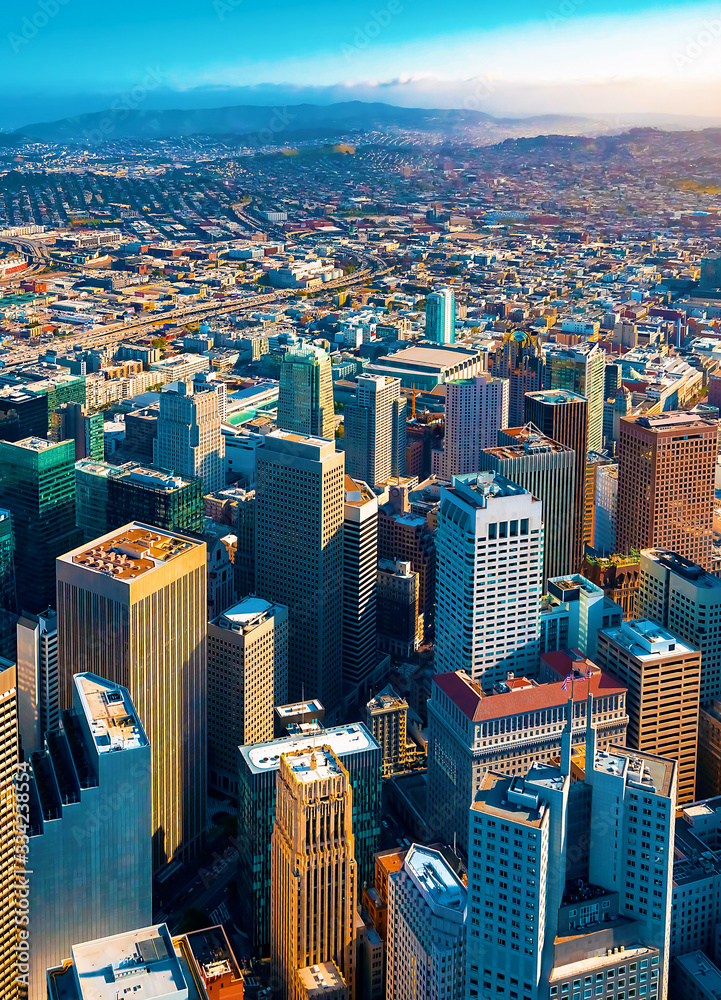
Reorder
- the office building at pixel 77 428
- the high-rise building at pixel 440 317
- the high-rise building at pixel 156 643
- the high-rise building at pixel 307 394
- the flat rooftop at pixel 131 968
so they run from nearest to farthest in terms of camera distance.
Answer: the flat rooftop at pixel 131 968, the high-rise building at pixel 156 643, the high-rise building at pixel 307 394, the office building at pixel 77 428, the high-rise building at pixel 440 317

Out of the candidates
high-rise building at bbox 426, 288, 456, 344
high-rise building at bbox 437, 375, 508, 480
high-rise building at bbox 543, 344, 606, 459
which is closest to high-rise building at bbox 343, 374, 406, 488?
high-rise building at bbox 437, 375, 508, 480

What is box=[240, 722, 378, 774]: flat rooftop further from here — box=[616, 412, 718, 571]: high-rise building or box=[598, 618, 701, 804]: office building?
box=[616, 412, 718, 571]: high-rise building

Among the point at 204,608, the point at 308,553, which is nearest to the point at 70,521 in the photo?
the point at 308,553

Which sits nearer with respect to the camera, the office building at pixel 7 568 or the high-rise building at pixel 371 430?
the office building at pixel 7 568

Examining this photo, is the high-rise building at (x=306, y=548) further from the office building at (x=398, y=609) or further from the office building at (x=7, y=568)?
the office building at (x=7, y=568)

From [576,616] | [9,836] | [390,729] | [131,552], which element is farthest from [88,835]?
[576,616]

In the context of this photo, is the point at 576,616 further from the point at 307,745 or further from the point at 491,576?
the point at 307,745

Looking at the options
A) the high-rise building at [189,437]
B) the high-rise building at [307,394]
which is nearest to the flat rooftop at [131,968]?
the high-rise building at [307,394]
